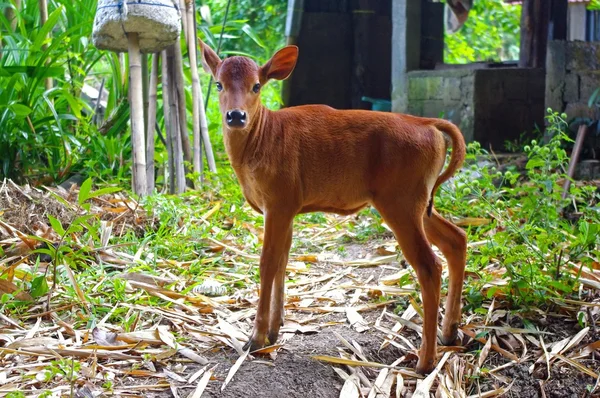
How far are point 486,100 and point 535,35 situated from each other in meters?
1.38

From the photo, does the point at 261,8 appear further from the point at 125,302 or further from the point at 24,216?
the point at 125,302

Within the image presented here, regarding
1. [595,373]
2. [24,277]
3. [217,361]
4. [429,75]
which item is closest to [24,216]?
[24,277]

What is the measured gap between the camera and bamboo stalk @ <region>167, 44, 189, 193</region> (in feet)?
21.6

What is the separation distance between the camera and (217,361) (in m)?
3.44

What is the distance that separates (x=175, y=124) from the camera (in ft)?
21.9

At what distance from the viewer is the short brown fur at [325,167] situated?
11.4ft

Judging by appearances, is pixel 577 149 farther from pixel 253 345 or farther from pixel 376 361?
pixel 253 345

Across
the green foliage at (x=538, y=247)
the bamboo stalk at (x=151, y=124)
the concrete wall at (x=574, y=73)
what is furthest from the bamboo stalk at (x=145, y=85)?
the concrete wall at (x=574, y=73)

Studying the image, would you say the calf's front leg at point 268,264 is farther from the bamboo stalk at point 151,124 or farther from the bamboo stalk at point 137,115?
the bamboo stalk at point 151,124

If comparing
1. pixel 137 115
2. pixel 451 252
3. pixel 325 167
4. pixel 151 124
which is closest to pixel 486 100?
pixel 151 124

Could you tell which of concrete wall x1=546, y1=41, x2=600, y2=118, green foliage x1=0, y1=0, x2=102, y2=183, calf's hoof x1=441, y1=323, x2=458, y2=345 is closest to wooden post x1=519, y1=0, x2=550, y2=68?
concrete wall x1=546, y1=41, x2=600, y2=118

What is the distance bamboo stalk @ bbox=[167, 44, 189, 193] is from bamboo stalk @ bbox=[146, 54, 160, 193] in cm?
15

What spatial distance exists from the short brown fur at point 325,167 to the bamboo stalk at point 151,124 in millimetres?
2885

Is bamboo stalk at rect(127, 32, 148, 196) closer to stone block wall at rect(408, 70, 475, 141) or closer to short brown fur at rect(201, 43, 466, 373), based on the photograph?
short brown fur at rect(201, 43, 466, 373)
